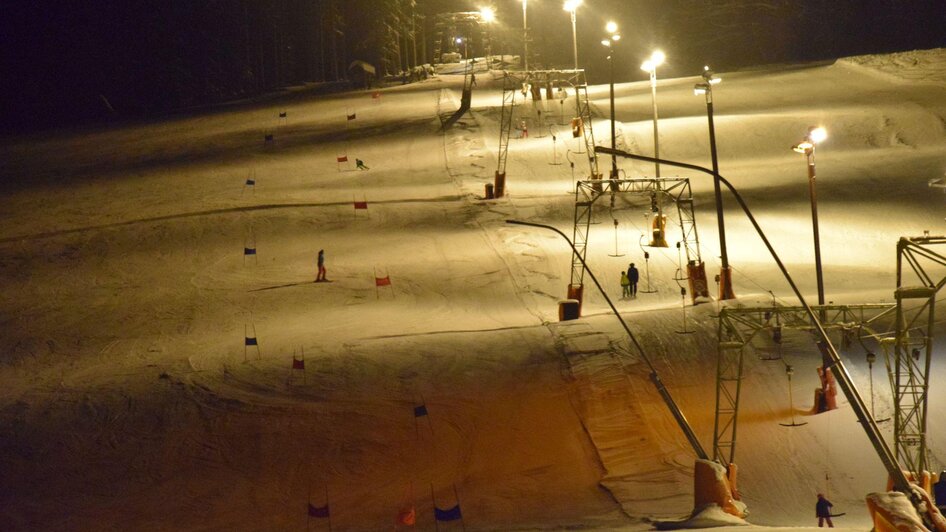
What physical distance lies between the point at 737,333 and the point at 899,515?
273 inches

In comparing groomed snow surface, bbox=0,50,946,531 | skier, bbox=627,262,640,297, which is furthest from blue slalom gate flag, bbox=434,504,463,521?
skier, bbox=627,262,640,297

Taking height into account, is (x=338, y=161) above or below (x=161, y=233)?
above

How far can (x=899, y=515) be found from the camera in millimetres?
13828

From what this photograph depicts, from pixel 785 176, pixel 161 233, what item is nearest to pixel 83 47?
pixel 161 233

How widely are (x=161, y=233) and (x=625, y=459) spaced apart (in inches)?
968

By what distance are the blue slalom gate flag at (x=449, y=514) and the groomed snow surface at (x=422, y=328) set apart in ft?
0.67

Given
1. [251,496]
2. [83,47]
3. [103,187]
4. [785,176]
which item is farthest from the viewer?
[83,47]

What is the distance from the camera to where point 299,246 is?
3941 cm

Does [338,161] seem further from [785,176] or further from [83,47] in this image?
[83,47]

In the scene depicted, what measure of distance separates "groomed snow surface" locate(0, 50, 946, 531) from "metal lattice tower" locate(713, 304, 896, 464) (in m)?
0.41

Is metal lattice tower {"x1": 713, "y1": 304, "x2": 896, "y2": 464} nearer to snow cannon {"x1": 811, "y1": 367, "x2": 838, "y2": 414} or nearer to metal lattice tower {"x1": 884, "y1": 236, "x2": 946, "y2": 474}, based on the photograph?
metal lattice tower {"x1": 884, "y1": 236, "x2": 946, "y2": 474}

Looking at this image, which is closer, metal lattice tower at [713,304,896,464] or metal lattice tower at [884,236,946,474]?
metal lattice tower at [884,236,946,474]

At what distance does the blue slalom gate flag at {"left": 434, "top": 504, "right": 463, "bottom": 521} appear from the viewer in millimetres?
20234

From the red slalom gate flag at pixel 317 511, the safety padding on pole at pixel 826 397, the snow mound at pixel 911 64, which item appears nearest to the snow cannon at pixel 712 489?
the safety padding on pole at pixel 826 397
